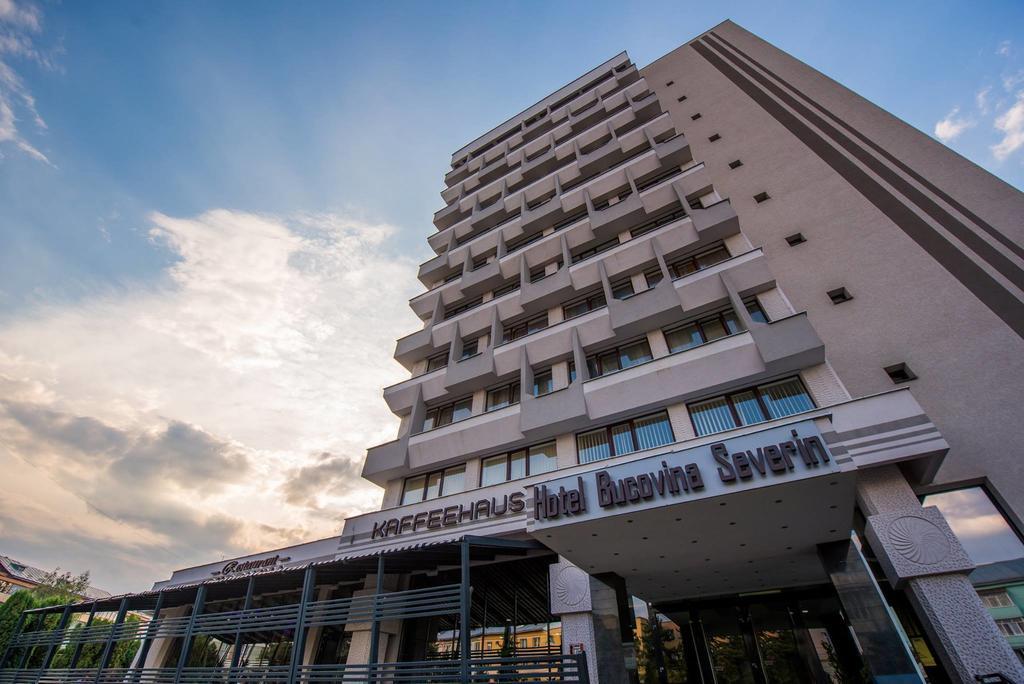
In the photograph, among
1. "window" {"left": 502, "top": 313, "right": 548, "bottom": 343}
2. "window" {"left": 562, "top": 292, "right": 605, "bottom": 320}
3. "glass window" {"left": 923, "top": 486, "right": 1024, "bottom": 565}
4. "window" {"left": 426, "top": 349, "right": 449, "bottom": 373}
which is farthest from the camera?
"window" {"left": 426, "top": 349, "right": 449, "bottom": 373}

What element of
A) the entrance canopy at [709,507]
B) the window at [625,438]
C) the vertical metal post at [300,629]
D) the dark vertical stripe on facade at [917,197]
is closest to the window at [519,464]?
the window at [625,438]

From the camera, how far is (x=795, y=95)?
23141 millimetres

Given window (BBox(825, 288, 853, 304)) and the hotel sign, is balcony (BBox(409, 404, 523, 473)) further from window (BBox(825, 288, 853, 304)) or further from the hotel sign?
window (BBox(825, 288, 853, 304))

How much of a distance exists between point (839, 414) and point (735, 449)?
3.90 metres

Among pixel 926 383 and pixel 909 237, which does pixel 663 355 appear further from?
pixel 909 237

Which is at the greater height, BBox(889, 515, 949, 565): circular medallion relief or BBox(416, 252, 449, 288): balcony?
BBox(416, 252, 449, 288): balcony

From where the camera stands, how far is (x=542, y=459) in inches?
641

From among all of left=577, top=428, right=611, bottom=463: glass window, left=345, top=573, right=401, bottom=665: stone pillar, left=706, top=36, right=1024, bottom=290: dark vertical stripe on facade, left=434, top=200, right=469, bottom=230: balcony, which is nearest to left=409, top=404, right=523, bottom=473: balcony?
left=577, top=428, right=611, bottom=463: glass window

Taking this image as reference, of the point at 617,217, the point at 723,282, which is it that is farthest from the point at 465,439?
the point at 617,217

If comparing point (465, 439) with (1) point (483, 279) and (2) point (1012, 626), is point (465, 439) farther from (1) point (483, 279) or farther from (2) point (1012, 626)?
(2) point (1012, 626)

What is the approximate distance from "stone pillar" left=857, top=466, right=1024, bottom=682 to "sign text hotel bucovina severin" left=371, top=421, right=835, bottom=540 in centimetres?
308

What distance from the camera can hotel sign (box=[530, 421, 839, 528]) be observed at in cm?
815

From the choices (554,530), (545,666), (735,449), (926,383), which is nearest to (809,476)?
(735,449)

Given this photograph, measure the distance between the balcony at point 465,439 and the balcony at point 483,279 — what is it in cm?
890
